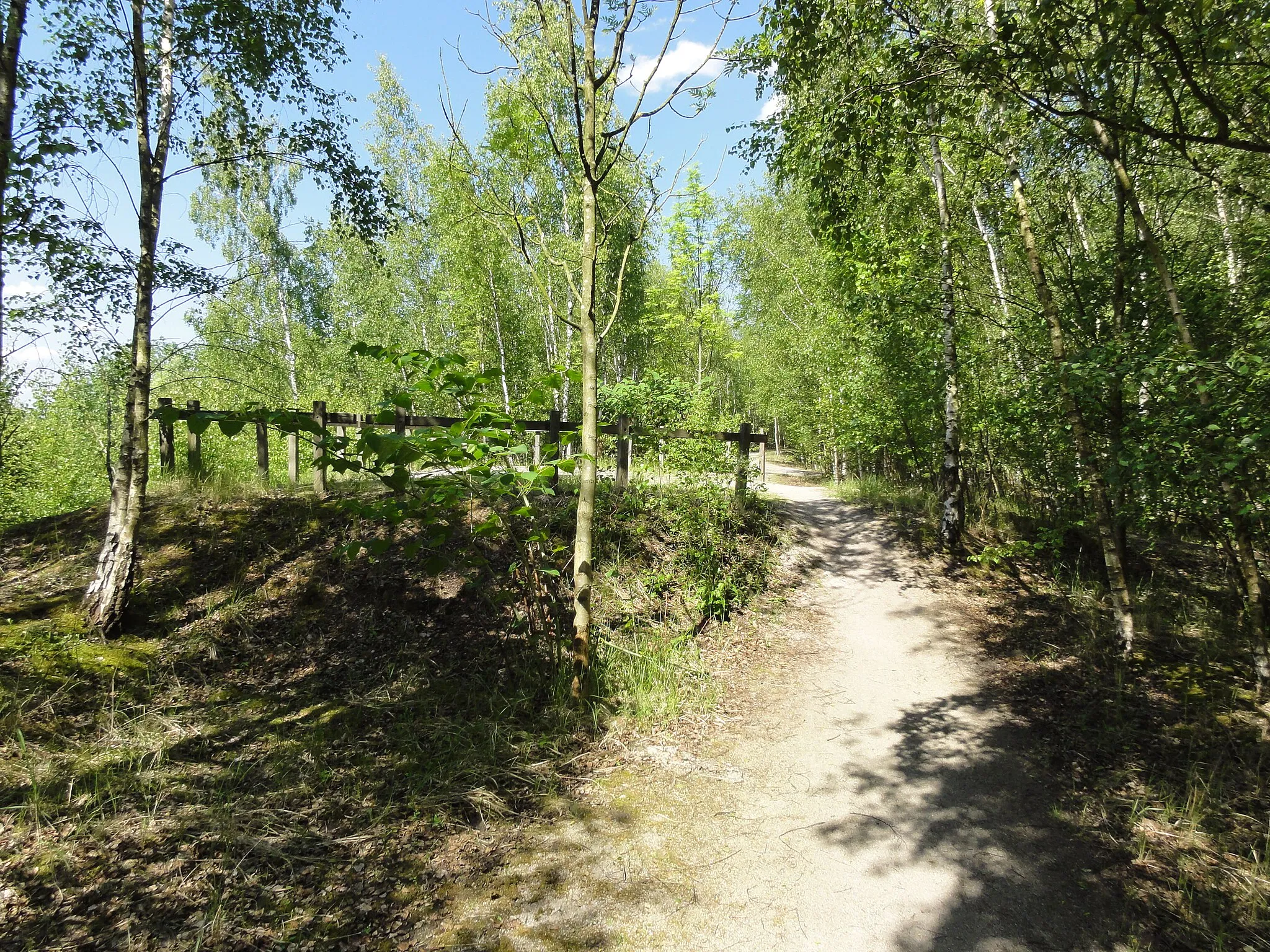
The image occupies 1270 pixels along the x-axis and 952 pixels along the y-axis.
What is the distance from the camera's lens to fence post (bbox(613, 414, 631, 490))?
9.19m

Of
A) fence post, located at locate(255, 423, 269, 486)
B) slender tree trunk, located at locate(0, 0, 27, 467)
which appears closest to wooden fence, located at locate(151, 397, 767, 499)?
fence post, located at locate(255, 423, 269, 486)

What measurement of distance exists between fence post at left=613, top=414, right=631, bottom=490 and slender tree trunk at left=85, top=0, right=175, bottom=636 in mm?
5779

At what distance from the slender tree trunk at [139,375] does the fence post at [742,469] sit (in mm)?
7440

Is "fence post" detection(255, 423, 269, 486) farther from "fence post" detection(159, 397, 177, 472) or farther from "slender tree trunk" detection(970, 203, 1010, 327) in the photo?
"slender tree trunk" detection(970, 203, 1010, 327)

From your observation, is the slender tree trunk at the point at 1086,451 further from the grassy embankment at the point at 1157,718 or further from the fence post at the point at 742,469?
the fence post at the point at 742,469

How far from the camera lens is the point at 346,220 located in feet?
23.1

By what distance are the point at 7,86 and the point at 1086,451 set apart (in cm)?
959

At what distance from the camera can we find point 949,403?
9422mm

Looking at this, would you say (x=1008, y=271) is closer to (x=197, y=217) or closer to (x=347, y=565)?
(x=347, y=565)

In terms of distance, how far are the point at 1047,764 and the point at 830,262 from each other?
9.85m

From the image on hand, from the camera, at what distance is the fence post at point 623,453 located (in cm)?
919

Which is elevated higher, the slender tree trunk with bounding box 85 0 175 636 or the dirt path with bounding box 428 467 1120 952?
the slender tree trunk with bounding box 85 0 175 636

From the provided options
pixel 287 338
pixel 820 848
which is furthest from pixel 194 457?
pixel 287 338

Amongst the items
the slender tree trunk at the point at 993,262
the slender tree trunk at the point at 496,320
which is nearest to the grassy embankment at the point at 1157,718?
the slender tree trunk at the point at 993,262
